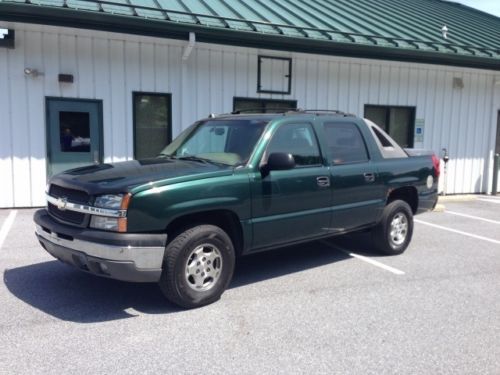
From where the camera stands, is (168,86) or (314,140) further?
(168,86)

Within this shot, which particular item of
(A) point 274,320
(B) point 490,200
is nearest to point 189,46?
(A) point 274,320

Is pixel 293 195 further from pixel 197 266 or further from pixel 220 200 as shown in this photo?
pixel 197 266

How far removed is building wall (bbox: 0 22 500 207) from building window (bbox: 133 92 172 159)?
170 millimetres

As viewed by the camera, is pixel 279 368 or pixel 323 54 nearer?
pixel 279 368

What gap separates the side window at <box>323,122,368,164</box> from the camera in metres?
5.68

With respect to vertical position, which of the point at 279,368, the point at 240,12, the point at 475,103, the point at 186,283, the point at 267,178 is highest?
the point at 240,12

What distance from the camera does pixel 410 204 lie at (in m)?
6.86

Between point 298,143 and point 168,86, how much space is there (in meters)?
A: 5.36

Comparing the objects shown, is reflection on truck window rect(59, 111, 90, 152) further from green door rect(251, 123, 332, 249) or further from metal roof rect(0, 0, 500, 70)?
green door rect(251, 123, 332, 249)

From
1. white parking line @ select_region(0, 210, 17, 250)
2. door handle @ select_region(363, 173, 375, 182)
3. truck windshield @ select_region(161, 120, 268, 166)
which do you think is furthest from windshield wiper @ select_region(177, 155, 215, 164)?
white parking line @ select_region(0, 210, 17, 250)

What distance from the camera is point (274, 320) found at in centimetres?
423

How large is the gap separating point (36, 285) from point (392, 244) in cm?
449

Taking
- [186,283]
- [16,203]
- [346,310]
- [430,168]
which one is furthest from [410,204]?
[16,203]

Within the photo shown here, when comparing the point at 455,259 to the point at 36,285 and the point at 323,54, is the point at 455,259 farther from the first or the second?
the point at 323,54
